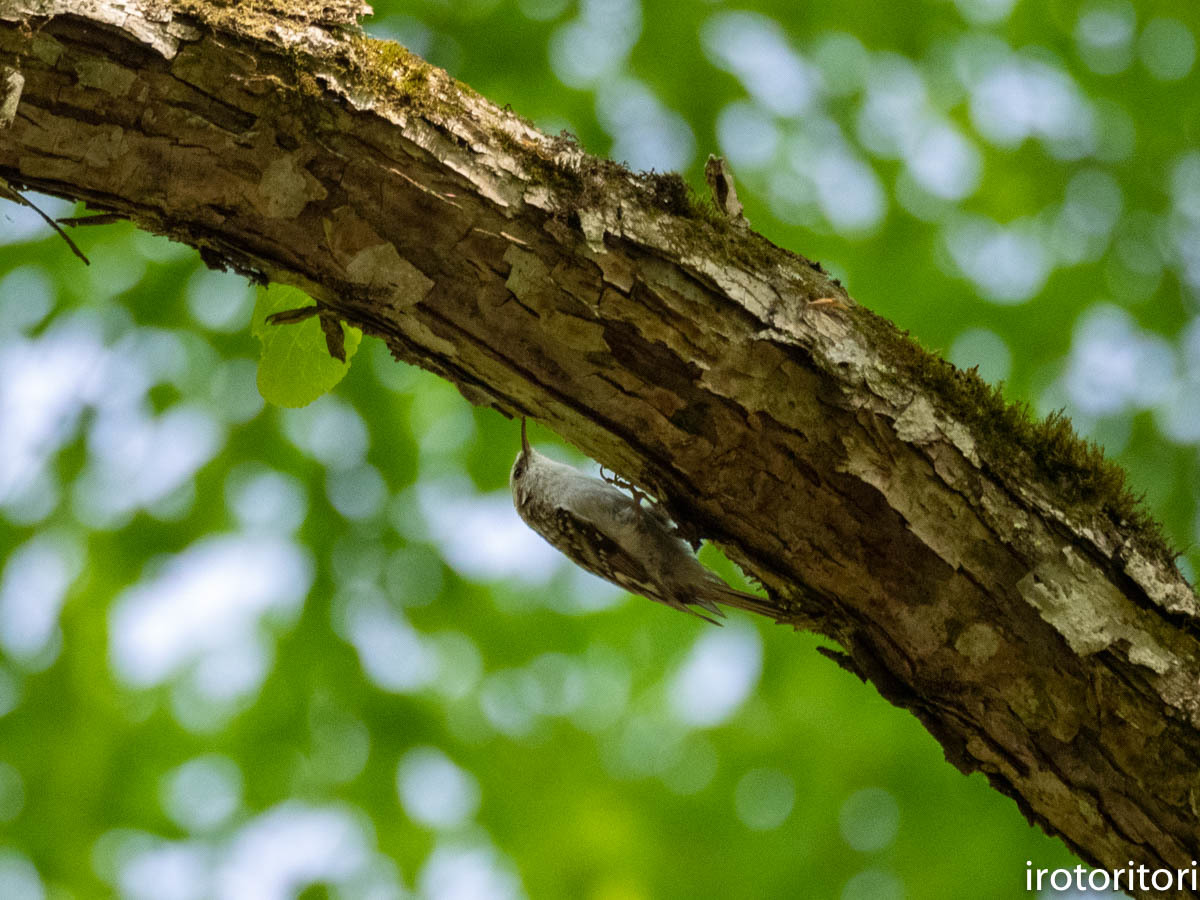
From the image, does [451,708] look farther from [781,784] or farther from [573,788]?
[781,784]

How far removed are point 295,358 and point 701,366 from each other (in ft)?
4.37

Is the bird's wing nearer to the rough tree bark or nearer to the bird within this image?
the bird

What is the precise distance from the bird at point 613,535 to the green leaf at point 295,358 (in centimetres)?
96

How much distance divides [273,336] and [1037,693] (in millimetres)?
2253

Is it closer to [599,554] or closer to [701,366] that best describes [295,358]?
[701,366]

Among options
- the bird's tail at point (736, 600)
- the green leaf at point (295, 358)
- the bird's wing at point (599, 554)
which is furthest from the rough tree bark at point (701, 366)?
the bird's wing at point (599, 554)

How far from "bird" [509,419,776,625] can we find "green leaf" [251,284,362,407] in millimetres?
959

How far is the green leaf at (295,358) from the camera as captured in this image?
2.82 meters

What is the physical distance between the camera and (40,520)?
4.91 metres

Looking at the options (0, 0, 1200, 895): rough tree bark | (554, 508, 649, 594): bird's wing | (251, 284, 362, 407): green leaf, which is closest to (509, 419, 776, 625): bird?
(554, 508, 649, 594): bird's wing

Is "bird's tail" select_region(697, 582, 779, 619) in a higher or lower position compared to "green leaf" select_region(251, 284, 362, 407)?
lower

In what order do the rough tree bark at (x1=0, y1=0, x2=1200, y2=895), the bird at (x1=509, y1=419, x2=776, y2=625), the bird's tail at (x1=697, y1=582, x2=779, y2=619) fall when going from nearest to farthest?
the rough tree bark at (x1=0, y1=0, x2=1200, y2=895) < the bird's tail at (x1=697, y1=582, x2=779, y2=619) < the bird at (x1=509, y1=419, x2=776, y2=625)

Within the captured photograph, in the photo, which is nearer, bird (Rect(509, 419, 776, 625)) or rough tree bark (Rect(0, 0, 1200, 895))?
rough tree bark (Rect(0, 0, 1200, 895))

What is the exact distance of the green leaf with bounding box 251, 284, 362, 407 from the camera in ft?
9.25
